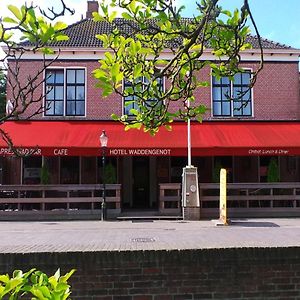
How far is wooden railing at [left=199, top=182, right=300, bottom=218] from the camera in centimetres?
1714

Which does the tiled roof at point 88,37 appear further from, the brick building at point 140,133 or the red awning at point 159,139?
the red awning at point 159,139

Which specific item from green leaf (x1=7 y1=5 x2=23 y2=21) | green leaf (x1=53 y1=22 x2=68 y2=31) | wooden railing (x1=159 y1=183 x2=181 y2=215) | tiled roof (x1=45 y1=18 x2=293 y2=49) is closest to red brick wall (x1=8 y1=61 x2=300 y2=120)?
tiled roof (x1=45 y1=18 x2=293 y2=49)

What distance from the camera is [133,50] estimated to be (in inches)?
171

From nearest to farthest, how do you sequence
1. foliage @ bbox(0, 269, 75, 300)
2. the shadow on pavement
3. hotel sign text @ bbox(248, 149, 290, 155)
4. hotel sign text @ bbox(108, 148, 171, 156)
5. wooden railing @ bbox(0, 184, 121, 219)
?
foliage @ bbox(0, 269, 75, 300) → the shadow on pavement → wooden railing @ bbox(0, 184, 121, 219) → hotel sign text @ bbox(108, 148, 171, 156) → hotel sign text @ bbox(248, 149, 290, 155)

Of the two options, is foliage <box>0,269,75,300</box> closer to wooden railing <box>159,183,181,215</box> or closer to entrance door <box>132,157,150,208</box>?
wooden railing <box>159,183,181,215</box>

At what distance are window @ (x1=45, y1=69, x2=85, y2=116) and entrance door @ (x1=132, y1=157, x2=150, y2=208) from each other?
3.34m

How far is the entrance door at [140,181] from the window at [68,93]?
3338 millimetres

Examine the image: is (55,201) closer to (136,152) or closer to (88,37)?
(136,152)

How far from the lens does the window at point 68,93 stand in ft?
69.0

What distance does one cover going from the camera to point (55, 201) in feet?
55.7

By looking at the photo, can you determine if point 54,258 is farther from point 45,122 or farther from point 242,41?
point 45,122

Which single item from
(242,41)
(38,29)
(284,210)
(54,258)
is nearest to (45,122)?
(284,210)

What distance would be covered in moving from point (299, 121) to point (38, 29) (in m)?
20.0

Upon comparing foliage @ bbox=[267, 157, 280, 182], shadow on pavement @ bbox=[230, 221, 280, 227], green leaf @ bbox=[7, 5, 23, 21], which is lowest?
shadow on pavement @ bbox=[230, 221, 280, 227]
